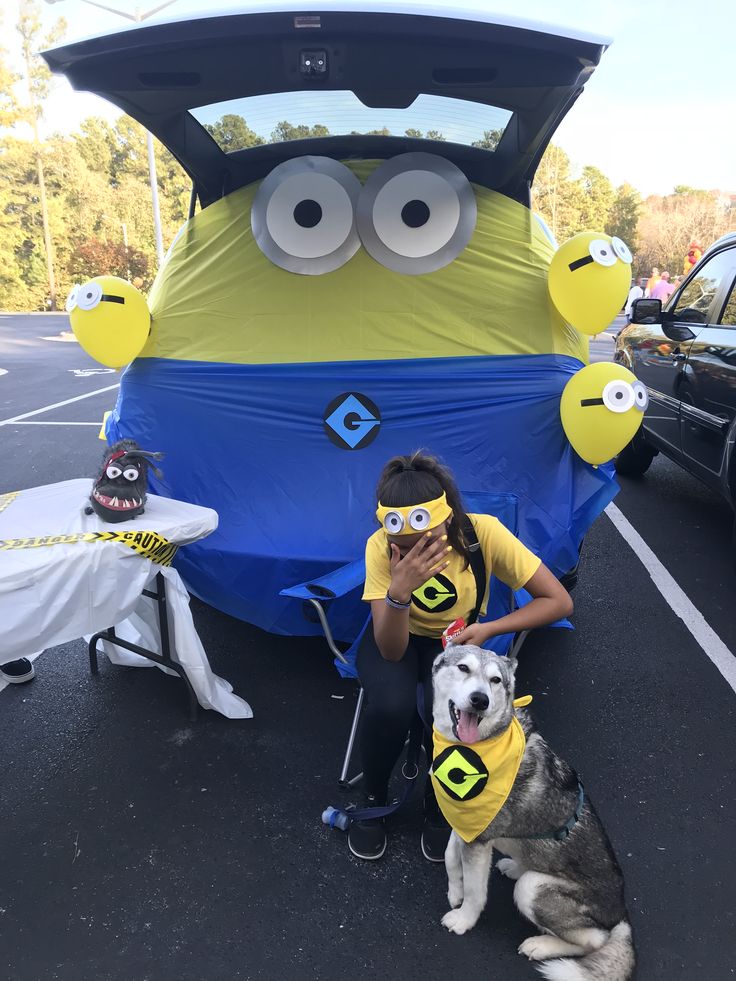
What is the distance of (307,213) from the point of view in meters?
3.41

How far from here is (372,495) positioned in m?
3.18

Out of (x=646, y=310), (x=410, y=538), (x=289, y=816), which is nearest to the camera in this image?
(x=410, y=538)

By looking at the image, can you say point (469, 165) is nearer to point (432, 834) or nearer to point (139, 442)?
point (139, 442)

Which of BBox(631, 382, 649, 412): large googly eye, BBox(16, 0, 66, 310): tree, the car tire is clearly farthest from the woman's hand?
BBox(16, 0, 66, 310): tree

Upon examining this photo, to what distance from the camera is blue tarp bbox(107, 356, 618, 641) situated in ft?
10.1

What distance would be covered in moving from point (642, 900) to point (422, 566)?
1.26 metres

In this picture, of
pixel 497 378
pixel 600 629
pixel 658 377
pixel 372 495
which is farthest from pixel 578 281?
pixel 658 377

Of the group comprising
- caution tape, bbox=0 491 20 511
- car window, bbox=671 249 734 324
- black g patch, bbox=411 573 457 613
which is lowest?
caution tape, bbox=0 491 20 511

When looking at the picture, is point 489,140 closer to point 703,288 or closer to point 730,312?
point 730,312

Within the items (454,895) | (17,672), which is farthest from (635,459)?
(17,672)

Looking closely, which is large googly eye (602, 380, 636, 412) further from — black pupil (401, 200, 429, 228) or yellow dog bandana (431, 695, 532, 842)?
yellow dog bandana (431, 695, 532, 842)

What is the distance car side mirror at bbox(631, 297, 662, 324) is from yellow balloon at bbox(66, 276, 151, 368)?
11.9ft

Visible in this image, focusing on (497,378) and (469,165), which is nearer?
(497,378)

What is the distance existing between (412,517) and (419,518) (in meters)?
0.02
